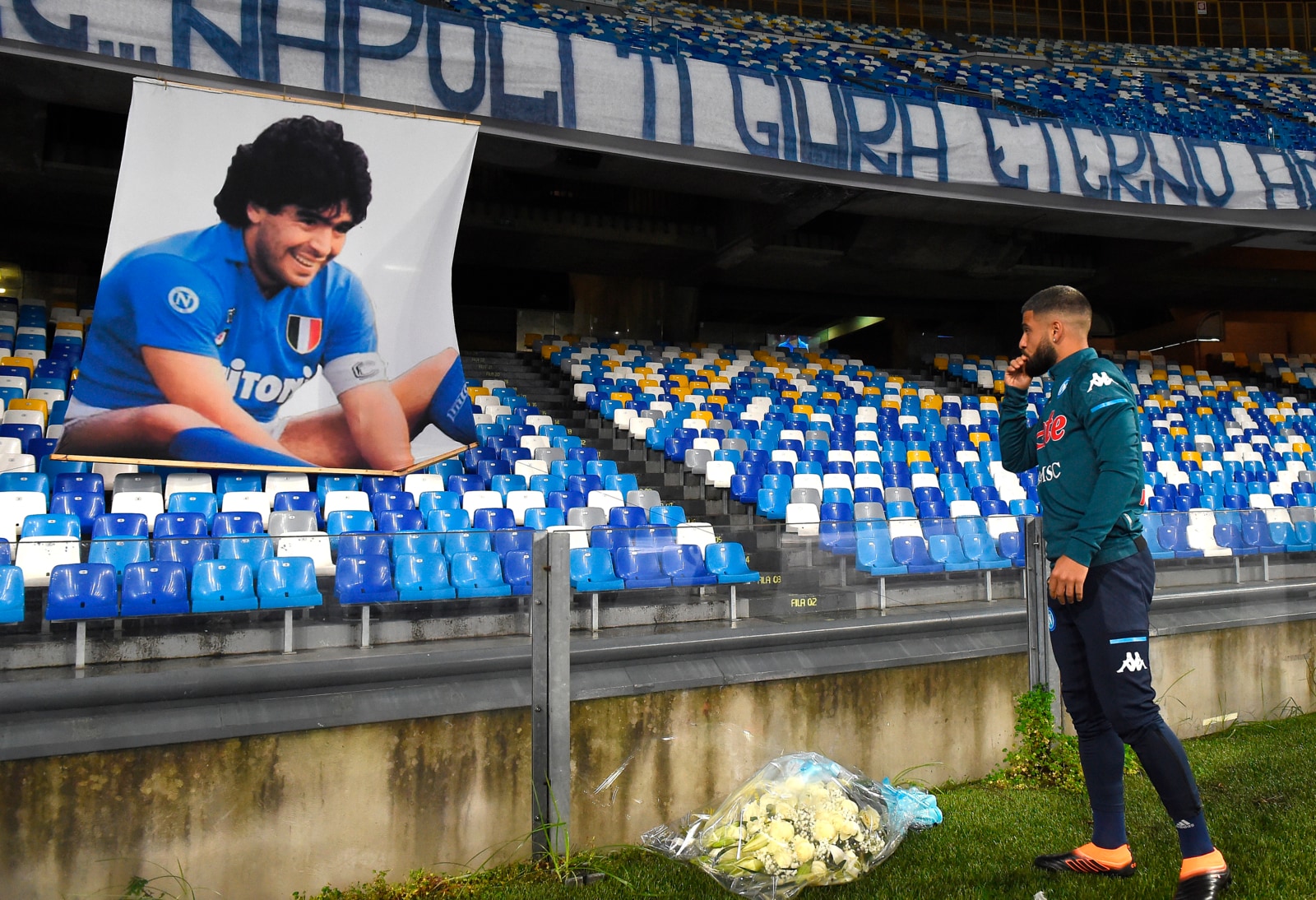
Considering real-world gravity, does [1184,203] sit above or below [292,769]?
above

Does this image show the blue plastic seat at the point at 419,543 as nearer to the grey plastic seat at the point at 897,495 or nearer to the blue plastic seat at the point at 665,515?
the blue plastic seat at the point at 665,515

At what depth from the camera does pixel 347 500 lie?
7.03m

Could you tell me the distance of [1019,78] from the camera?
18.9 m

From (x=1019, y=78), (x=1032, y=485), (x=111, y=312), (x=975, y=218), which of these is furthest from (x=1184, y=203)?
(x=111, y=312)

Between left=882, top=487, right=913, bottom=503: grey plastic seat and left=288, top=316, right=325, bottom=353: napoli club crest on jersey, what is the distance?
5.22 metres

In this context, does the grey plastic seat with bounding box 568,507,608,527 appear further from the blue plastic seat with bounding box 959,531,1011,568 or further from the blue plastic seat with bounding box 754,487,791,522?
the blue plastic seat with bounding box 959,531,1011,568

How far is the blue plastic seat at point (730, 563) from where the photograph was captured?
4.00 metres

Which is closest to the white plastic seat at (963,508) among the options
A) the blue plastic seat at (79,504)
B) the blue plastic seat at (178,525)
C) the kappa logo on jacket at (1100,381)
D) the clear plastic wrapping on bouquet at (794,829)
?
the clear plastic wrapping on bouquet at (794,829)

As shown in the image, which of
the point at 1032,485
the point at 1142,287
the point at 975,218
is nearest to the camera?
the point at 1032,485

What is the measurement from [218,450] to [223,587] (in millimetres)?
4548

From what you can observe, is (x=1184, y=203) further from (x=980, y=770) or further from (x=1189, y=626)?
(x=980, y=770)

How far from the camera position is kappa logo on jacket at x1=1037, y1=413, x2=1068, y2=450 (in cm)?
291

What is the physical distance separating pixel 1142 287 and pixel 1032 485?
35.6 ft

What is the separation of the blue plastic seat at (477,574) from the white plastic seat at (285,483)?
433cm
